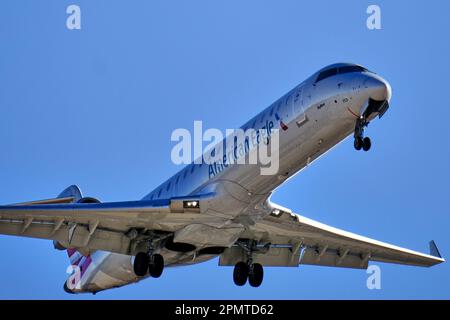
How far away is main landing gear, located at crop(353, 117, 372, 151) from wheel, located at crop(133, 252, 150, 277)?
29.0ft

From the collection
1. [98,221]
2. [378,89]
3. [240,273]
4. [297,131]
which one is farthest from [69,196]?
[378,89]

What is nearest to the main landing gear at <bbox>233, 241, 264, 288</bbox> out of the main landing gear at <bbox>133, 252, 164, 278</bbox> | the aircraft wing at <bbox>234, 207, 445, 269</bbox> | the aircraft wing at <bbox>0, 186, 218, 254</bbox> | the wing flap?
the aircraft wing at <bbox>234, 207, 445, 269</bbox>

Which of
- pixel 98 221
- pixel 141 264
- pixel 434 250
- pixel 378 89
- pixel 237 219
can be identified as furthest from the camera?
pixel 434 250

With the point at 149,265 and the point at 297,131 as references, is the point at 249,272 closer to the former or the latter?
the point at 149,265

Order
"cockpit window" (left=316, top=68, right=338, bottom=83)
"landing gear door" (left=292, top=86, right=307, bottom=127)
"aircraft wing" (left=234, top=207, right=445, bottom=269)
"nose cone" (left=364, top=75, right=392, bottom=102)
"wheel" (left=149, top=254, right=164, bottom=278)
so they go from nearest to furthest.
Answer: "nose cone" (left=364, top=75, right=392, bottom=102) < "landing gear door" (left=292, top=86, right=307, bottom=127) < "cockpit window" (left=316, top=68, right=338, bottom=83) < "wheel" (left=149, top=254, right=164, bottom=278) < "aircraft wing" (left=234, top=207, right=445, bottom=269)

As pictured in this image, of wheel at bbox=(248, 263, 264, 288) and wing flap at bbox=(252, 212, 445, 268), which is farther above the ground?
wing flap at bbox=(252, 212, 445, 268)

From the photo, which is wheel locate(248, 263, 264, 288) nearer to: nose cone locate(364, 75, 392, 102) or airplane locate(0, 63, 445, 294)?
airplane locate(0, 63, 445, 294)

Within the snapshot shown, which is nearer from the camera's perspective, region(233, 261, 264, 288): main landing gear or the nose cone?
the nose cone

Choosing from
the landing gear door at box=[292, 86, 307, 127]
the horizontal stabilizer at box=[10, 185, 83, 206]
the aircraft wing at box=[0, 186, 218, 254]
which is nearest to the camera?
the landing gear door at box=[292, 86, 307, 127]

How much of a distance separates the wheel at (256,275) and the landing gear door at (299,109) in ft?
26.7

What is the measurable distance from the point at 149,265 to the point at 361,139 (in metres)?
9.08

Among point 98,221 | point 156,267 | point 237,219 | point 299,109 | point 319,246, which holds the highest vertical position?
point 299,109

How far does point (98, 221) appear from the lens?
31.8 m

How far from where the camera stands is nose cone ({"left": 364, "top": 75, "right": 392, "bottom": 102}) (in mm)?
26703
